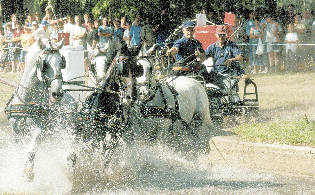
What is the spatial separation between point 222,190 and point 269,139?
1570 mm

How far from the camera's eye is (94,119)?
713 centimetres

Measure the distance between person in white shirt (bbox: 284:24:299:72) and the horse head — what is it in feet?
36.6

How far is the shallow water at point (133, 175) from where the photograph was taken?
6.61 meters

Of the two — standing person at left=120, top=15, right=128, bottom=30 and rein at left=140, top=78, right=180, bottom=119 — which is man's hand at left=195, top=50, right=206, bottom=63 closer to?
rein at left=140, top=78, right=180, bottom=119

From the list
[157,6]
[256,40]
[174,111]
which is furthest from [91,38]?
[174,111]

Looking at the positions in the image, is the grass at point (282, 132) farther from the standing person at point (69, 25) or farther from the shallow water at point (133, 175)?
the standing person at point (69, 25)

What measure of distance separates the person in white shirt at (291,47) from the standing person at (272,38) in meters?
0.31

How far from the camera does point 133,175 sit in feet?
24.0

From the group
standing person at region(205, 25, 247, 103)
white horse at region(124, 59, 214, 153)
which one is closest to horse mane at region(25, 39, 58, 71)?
white horse at region(124, 59, 214, 153)

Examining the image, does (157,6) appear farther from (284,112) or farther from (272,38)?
(284,112)

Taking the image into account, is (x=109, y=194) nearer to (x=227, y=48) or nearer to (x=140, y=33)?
(x=227, y=48)

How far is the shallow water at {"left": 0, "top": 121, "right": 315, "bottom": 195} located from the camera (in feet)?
21.7

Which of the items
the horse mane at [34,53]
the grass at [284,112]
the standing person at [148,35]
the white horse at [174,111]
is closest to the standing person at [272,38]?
the grass at [284,112]

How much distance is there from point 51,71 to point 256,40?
449 inches
